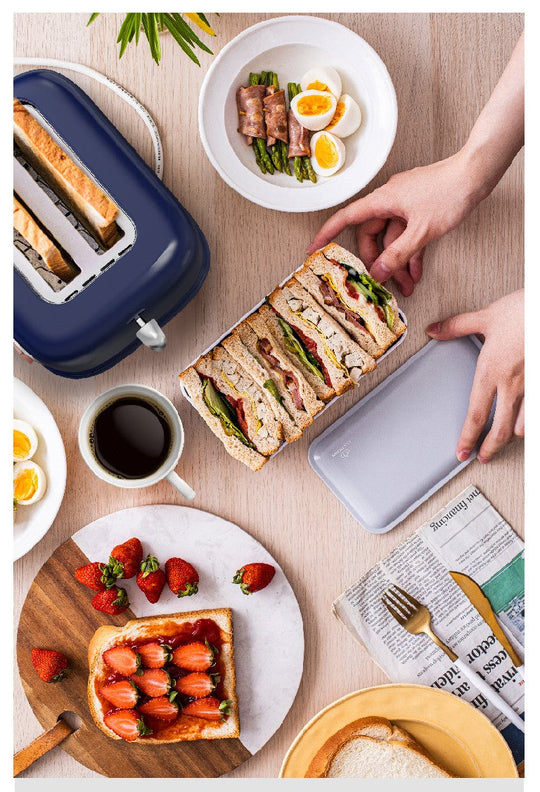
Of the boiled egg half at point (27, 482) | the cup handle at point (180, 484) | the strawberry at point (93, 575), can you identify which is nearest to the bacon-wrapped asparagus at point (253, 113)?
the cup handle at point (180, 484)

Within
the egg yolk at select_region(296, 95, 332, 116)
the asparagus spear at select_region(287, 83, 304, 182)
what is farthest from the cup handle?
the egg yolk at select_region(296, 95, 332, 116)

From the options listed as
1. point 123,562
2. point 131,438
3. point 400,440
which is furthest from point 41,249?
point 400,440

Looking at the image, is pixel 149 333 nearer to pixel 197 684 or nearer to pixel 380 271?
pixel 380 271

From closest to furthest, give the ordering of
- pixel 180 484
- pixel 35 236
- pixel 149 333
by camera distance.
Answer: pixel 35 236
pixel 149 333
pixel 180 484

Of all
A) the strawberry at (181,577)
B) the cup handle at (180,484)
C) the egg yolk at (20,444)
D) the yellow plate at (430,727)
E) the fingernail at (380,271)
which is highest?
the egg yolk at (20,444)

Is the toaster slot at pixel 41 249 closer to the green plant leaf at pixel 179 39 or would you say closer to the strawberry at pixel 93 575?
the green plant leaf at pixel 179 39

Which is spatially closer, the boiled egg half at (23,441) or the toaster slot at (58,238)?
the toaster slot at (58,238)
